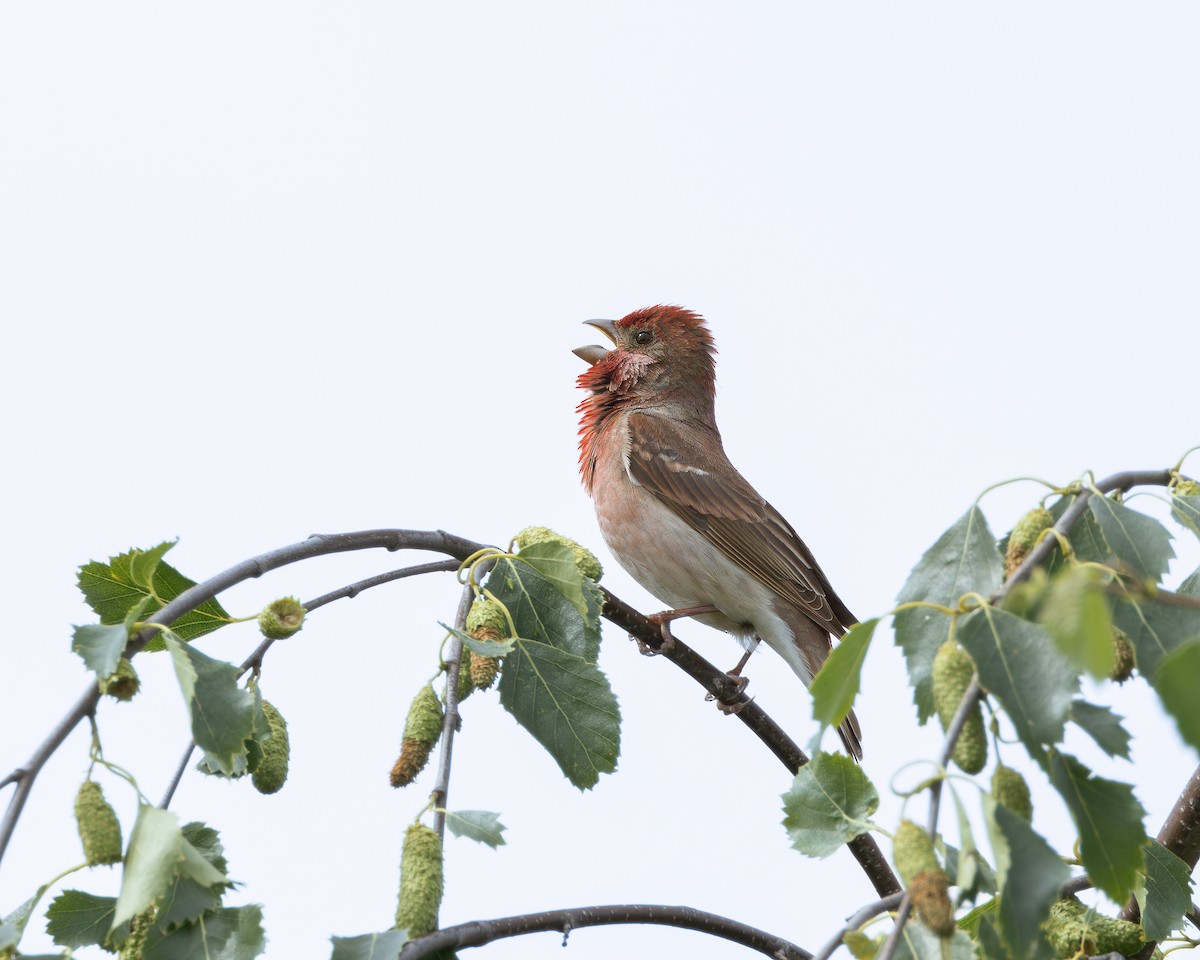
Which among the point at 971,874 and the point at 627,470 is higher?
the point at 627,470

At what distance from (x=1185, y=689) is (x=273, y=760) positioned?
5.09ft

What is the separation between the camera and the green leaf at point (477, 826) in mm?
2213

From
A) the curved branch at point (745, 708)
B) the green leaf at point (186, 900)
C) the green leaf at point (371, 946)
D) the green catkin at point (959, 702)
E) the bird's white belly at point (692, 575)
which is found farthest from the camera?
the bird's white belly at point (692, 575)

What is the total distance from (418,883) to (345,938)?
0.13m

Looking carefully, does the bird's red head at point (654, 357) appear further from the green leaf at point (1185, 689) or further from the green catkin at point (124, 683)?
the green leaf at point (1185, 689)

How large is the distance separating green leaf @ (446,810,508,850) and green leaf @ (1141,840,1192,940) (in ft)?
4.10

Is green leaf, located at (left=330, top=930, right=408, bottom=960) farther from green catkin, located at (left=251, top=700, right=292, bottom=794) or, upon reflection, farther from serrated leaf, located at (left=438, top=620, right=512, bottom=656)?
serrated leaf, located at (left=438, top=620, right=512, bottom=656)

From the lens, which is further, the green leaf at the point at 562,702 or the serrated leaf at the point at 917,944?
the green leaf at the point at 562,702

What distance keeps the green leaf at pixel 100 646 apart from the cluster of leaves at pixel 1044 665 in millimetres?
968

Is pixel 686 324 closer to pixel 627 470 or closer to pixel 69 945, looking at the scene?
pixel 627 470

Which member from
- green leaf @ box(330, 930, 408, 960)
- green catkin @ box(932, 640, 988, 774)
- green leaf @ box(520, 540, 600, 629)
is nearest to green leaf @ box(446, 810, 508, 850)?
green leaf @ box(330, 930, 408, 960)

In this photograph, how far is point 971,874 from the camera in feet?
5.36

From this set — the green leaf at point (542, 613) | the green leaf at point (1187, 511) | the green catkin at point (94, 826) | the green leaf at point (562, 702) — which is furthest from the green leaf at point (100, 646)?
the green leaf at point (1187, 511)

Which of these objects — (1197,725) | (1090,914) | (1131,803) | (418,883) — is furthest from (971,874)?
(1090,914)
